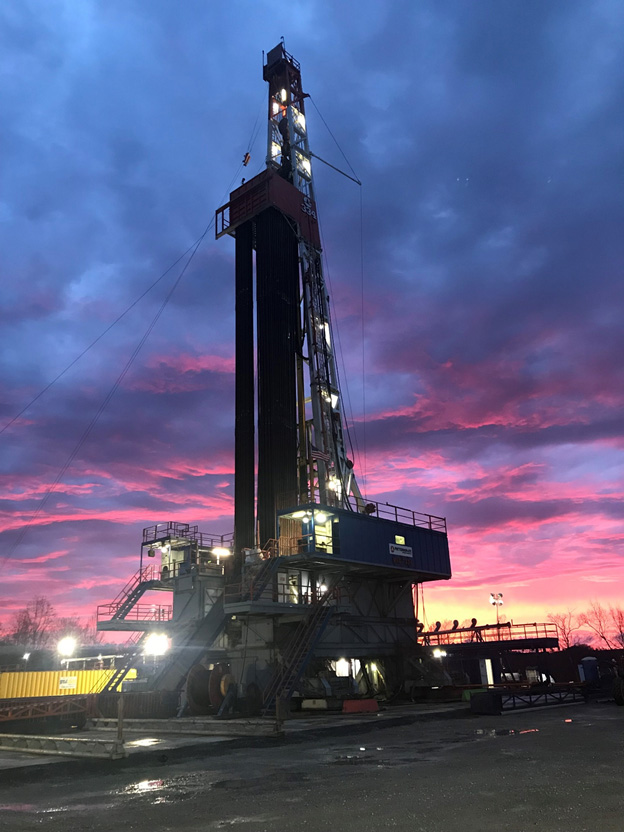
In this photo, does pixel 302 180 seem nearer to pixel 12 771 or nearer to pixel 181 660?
pixel 181 660

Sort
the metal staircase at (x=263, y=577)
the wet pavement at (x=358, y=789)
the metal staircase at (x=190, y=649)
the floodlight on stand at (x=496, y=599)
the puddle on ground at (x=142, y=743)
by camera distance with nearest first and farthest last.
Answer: the wet pavement at (x=358, y=789) → the puddle on ground at (x=142, y=743) → the metal staircase at (x=190, y=649) → the metal staircase at (x=263, y=577) → the floodlight on stand at (x=496, y=599)

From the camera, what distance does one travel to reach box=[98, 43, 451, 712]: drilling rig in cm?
2856

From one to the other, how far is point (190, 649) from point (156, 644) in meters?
3.24

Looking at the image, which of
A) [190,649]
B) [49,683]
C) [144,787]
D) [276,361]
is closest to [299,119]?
[276,361]

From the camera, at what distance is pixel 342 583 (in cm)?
3425

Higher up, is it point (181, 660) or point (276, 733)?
point (181, 660)

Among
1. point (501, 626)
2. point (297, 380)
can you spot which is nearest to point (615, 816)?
point (501, 626)

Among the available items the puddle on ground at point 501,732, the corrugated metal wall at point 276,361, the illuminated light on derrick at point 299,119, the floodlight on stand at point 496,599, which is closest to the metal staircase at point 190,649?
the corrugated metal wall at point 276,361

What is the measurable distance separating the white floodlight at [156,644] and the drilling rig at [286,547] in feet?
1.11

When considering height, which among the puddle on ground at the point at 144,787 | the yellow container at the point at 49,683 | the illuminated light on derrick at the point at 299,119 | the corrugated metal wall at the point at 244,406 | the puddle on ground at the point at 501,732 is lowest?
the puddle on ground at the point at 501,732

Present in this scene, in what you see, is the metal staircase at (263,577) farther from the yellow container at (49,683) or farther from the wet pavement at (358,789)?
the yellow container at (49,683)

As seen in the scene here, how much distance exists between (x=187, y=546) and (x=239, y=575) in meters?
3.46

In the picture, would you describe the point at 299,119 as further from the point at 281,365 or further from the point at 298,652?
the point at 298,652

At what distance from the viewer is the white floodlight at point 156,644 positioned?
29.9m
